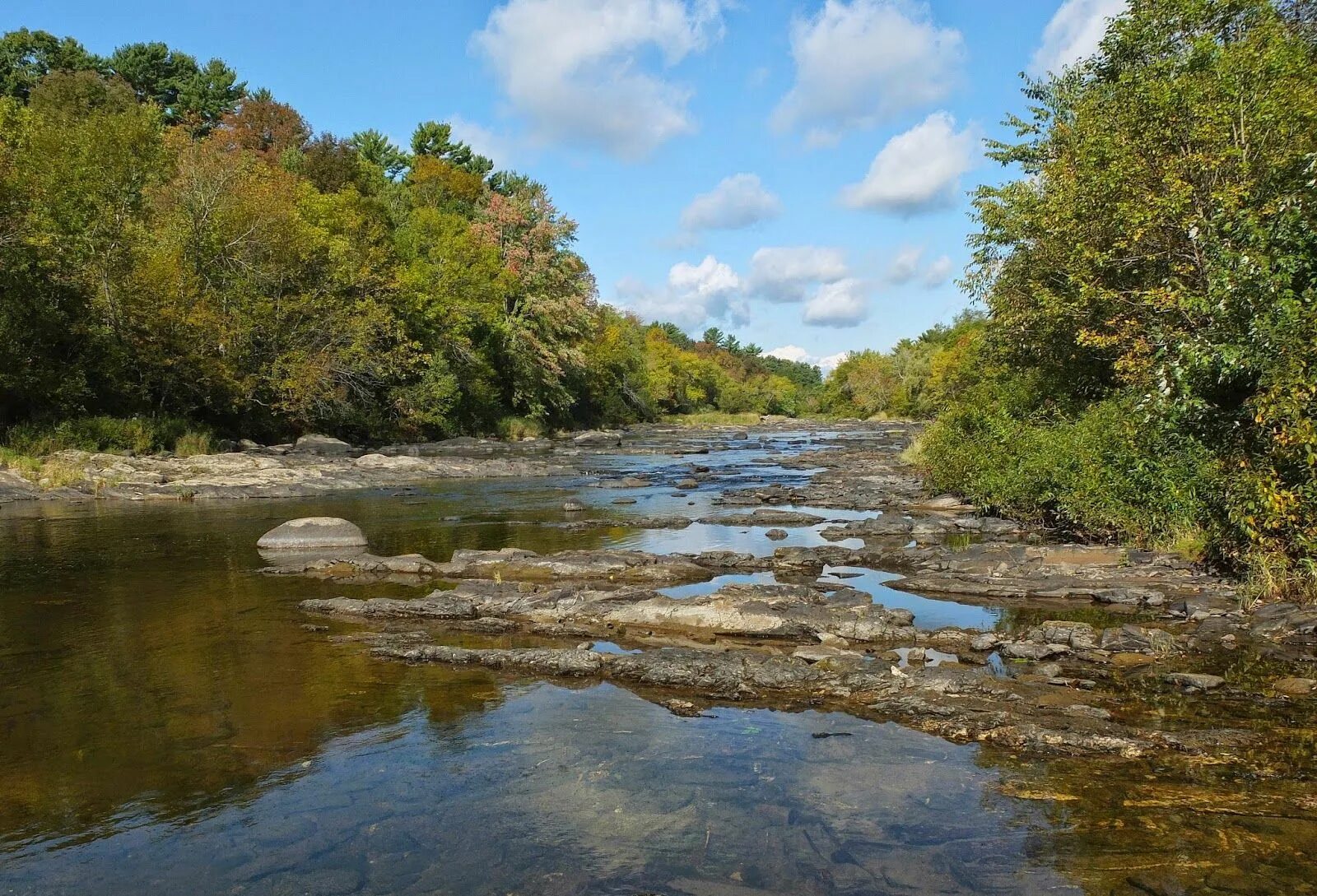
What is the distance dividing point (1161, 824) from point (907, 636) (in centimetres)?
477

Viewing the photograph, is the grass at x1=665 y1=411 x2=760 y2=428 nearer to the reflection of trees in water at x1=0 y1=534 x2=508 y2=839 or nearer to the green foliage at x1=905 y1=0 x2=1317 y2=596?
the green foliage at x1=905 y1=0 x2=1317 y2=596

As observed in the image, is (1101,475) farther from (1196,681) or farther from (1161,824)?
(1161,824)

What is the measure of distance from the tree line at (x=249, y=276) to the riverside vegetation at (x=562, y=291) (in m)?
0.17

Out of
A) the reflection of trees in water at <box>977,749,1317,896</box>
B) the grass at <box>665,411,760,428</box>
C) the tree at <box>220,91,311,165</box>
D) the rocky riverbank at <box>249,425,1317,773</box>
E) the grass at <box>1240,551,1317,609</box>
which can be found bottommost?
the reflection of trees in water at <box>977,749,1317,896</box>

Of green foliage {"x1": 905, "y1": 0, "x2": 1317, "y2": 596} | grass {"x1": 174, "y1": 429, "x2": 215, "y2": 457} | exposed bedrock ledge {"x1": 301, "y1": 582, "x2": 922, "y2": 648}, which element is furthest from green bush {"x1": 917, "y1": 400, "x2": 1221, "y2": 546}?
grass {"x1": 174, "y1": 429, "x2": 215, "y2": 457}

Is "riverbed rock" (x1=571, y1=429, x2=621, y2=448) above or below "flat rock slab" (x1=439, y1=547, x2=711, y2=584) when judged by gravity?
above

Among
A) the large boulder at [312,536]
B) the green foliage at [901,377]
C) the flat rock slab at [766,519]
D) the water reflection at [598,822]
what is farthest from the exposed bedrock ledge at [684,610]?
the green foliage at [901,377]

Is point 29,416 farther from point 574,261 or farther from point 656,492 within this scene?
point 574,261

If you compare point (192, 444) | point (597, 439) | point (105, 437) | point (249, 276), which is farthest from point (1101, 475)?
point (597, 439)

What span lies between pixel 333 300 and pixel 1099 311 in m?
34.9

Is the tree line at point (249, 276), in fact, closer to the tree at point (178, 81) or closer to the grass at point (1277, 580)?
the tree at point (178, 81)

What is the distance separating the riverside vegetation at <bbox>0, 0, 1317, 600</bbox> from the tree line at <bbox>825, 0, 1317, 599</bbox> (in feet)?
0.24

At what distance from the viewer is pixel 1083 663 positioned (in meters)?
9.78

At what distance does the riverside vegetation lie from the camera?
41.5ft
